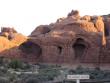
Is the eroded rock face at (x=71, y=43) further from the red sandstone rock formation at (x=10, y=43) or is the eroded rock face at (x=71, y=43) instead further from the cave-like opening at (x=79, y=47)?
the red sandstone rock formation at (x=10, y=43)

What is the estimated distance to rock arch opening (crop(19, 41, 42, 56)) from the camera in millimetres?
70875

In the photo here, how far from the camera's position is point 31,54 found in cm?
7044

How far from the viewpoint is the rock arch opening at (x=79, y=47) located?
6888 cm

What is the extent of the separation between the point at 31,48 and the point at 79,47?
8.29 m

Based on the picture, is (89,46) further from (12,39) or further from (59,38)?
(12,39)

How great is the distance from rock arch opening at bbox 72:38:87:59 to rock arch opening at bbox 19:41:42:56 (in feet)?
19.9

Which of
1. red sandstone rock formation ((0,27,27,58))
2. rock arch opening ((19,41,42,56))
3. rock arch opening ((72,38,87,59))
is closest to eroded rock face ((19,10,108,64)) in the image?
rock arch opening ((72,38,87,59))

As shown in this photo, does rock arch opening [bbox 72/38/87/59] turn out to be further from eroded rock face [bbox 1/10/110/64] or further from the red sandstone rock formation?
the red sandstone rock formation

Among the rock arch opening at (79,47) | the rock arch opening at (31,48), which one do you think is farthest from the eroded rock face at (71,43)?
the rock arch opening at (31,48)

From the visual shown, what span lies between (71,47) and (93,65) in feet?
15.0

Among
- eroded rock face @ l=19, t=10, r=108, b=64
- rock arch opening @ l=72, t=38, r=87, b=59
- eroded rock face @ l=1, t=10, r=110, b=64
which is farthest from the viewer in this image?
rock arch opening @ l=72, t=38, r=87, b=59

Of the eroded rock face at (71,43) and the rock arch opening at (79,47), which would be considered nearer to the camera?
the eroded rock face at (71,43)

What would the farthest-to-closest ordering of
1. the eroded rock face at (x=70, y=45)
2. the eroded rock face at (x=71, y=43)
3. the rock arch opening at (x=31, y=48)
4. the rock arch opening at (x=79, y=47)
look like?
the rock arch opening at (x=31, y=48) → the rock arch opening at (x=79, y=47) → the eroded rock face at (x=71, y=43) → the eroded rock face at (x=70, y=45)

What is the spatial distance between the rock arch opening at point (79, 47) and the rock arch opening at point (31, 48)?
6066mm
